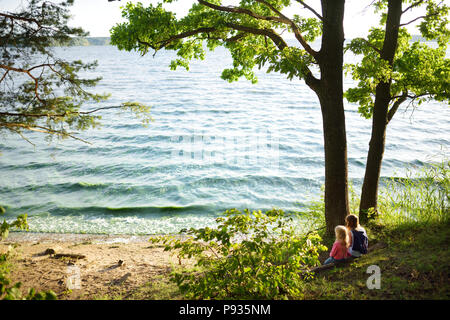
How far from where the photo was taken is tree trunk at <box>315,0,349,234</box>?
21.1ft

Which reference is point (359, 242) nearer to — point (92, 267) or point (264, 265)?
point (264, 265)

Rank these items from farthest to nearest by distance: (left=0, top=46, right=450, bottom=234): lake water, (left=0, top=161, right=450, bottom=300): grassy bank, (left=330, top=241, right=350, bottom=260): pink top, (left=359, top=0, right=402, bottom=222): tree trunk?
(left=0, top=46, right=450, bottom=234): lake water → (left=359, top=0, right=402, bottom=222): tree trunk → (left=330, top=241, right=350, bottom=260): pink top → (left=0, top=161, right=450, bottom=300): grassy bank

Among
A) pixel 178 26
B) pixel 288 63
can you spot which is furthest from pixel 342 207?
pixel 178 26

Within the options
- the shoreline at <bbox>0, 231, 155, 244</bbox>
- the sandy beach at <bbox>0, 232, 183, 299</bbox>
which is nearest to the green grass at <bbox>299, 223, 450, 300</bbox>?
the sandy beach at <bbox>0, 232, 183, 299</bbox>

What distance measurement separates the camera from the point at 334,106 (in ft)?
21.9

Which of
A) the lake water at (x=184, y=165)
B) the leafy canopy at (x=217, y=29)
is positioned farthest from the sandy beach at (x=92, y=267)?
the leafy canopy at (x=217, y=29)

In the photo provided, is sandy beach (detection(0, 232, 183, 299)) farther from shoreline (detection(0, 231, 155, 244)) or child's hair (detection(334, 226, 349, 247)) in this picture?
child's hair (detection(334, 226, 349, 247))

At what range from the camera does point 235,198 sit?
47.5ft

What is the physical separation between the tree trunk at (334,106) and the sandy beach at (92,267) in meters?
4.15

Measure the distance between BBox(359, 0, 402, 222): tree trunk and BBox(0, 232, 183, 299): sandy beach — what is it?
17.6 ft

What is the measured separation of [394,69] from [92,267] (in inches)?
349

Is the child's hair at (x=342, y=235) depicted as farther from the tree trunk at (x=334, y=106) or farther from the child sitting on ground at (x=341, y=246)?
the tree trunk at (x=334, y=106)

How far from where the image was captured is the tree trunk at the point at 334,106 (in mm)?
6430
